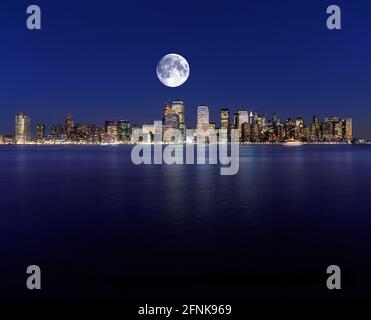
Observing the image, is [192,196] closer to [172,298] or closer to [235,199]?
[235,199]

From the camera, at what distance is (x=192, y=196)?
3534 centimetres

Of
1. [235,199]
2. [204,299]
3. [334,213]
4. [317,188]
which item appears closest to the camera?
[204,299]

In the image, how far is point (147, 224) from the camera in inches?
937

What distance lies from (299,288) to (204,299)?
3440mm

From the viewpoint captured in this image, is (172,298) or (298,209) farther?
(298,209)

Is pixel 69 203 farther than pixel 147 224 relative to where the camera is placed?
Yes
